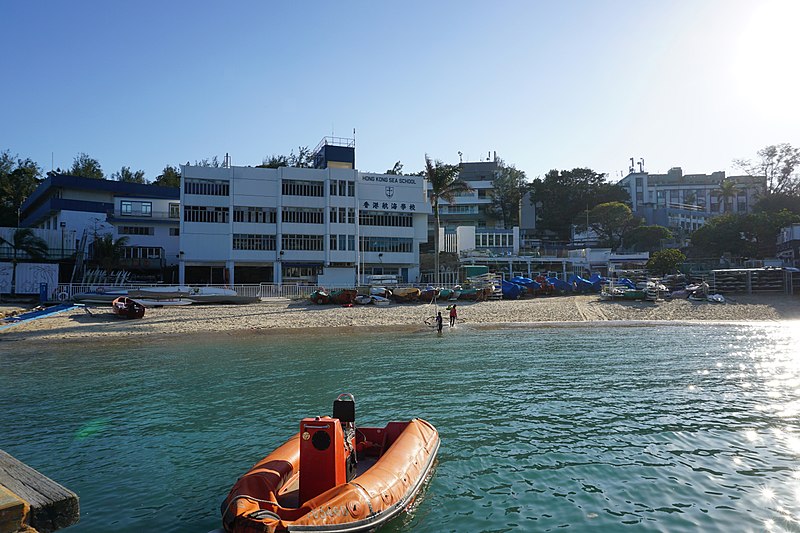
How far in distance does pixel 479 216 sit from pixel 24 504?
97.2 metres

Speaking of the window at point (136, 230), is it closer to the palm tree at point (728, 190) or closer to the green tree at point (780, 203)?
the green tree at point (780, 203)

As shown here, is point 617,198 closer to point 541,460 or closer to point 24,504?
point 541,460

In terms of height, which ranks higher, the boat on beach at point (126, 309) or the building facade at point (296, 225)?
the building facade at point (296, 225)

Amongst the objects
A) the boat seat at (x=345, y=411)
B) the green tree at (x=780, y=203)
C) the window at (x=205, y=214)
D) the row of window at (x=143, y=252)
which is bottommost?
the boat seat at (x=345, y=411)

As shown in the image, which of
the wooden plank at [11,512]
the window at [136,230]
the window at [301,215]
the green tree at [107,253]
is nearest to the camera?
the wooden plank at [11,512]

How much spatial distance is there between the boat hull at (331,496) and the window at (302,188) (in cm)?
5228

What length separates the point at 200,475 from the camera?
→ 9.85 m

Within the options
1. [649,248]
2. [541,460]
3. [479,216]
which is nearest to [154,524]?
[541,460]

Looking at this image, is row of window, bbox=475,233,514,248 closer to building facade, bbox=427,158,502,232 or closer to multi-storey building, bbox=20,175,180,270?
building facade, bbox=427,158,502,232

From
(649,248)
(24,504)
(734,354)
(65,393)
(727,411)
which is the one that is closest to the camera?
(24,504)

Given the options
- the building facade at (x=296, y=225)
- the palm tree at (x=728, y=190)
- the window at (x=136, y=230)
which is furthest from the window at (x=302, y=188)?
the palm tree at (x=728, y=190)

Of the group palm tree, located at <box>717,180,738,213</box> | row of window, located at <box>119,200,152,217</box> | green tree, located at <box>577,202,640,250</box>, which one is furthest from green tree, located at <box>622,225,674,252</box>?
row of window, located at <box>119,200,152,217</box>

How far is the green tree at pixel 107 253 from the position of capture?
52719mm

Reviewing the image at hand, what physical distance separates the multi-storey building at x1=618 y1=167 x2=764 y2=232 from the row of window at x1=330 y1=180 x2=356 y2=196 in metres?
62.9
